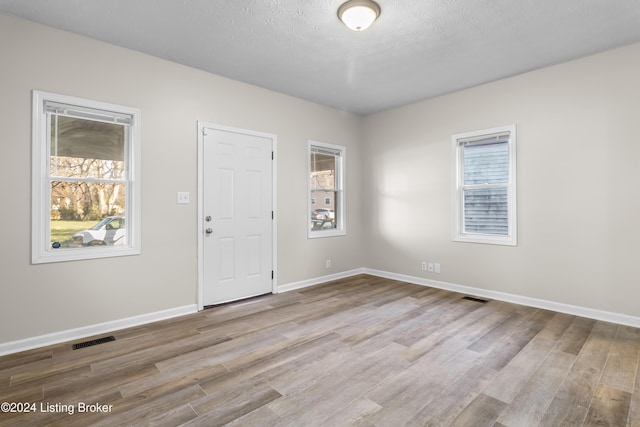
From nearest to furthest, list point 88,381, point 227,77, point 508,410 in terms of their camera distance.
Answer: point 508,410 < point 88,381 < point 227,77

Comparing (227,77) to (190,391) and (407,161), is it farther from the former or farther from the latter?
(190,391)

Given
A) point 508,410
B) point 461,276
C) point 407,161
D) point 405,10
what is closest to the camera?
point 508,410

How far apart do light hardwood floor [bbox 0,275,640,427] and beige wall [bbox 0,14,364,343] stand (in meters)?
0.37

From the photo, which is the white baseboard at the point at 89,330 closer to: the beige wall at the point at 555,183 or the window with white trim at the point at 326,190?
the window with white trim at the point at 326,190

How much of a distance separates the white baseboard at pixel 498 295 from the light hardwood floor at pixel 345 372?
134 mm

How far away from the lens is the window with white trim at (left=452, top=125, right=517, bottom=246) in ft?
13.4

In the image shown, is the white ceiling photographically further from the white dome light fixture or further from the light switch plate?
the light switch plate

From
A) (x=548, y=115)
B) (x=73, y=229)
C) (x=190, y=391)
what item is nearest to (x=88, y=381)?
(x=190, y=391)

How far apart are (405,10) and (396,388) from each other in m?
2.89

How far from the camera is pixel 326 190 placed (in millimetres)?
5348

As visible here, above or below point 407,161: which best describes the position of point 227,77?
above

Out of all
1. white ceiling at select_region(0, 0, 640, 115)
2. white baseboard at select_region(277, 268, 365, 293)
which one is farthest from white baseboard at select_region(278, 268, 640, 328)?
white ceiling at select_region(0, 0, 640, 115)

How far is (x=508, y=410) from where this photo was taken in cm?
194

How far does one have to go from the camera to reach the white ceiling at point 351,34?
2615 mm
